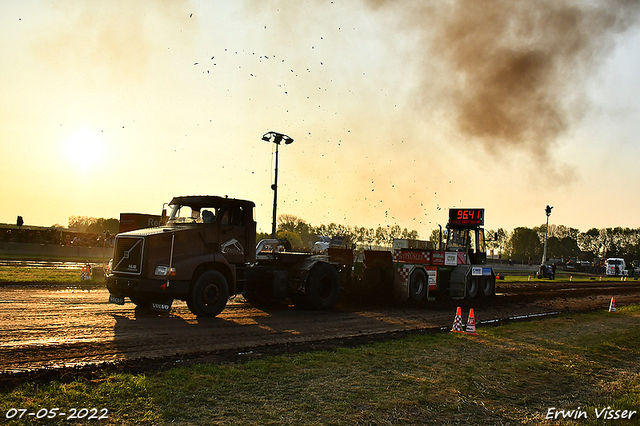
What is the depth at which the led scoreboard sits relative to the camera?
22.6 m

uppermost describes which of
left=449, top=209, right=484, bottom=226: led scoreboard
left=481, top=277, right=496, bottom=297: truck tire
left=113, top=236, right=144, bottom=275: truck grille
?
left=449, top=209, right=484, bottom=226: led scoreboard

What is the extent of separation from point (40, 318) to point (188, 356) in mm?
4645

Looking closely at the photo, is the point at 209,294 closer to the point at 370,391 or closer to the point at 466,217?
the point at 370,391

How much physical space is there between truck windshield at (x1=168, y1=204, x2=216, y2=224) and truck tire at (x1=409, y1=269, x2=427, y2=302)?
347 inches

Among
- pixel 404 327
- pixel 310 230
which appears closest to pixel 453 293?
pixel 404 327

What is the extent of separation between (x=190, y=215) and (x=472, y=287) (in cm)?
1412

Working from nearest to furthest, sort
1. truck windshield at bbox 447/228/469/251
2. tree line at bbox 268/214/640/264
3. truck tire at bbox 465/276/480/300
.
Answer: truck tire at bbox 465/276/480/300 < truck windshield at bbox 447/228/469/251 < tree line at bbox 268/214/640/264

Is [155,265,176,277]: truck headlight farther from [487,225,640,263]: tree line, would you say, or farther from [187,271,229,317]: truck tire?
[487,225,640,263]: tree line

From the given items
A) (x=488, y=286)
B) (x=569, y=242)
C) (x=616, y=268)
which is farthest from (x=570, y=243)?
(x=488, y=286)

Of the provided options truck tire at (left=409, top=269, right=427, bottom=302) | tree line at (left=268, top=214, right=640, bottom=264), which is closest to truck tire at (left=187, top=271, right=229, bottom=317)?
truck tire at (left=409, top=269, right=427, bottom=302)

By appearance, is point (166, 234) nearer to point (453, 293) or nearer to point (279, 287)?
point (279, 287)

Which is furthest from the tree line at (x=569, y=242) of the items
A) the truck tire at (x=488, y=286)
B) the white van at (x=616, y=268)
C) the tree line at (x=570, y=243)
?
the truck tire at (x=488, y=286)

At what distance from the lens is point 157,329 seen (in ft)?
33.4

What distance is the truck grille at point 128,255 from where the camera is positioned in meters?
11.1
